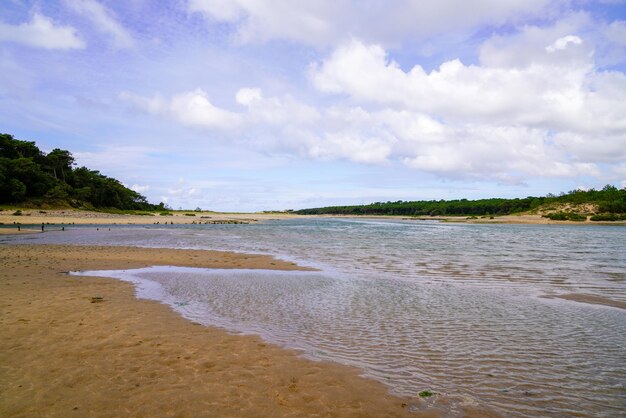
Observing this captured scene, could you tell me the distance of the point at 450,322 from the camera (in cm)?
910

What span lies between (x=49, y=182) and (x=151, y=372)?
90.0 m

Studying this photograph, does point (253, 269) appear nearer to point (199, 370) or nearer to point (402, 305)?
point (402, 305)

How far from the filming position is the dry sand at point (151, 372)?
5.00 m

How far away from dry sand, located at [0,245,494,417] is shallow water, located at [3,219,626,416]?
717 mm

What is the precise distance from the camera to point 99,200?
96625 mm

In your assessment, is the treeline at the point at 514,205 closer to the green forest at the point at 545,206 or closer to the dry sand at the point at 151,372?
the green forest at the point at 545,206

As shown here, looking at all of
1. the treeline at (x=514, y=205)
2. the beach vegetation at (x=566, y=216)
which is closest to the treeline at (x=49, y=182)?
the beach vegetation at (x=566, y=216)

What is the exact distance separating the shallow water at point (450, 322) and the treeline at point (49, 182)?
2930 inches

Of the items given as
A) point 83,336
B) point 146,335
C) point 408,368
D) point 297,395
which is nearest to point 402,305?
point 408,368

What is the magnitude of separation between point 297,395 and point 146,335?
4.20 metres

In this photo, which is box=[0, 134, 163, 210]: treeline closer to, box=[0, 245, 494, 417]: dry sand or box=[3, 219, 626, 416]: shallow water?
box=[3, 219, 626, 416]: shallow water

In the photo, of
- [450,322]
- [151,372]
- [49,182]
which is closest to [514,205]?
[450,322]

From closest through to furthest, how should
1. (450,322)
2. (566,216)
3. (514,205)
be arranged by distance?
1. (450,322)
2. (566,216)
3. (514,205)

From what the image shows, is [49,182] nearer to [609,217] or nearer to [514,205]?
[609,217]
